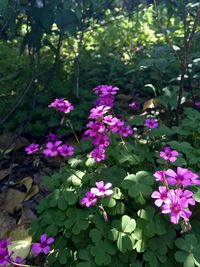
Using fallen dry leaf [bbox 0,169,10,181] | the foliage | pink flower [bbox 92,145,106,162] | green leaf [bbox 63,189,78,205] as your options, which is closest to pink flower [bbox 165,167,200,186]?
the foliage

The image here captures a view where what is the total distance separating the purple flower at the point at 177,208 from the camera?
1.45 m

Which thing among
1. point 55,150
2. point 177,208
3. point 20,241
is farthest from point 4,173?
point 177,208

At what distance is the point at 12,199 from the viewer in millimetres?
2523

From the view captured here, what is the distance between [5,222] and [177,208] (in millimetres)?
1289

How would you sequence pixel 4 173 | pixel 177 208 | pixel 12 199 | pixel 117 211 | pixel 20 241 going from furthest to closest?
pixel 4 173 < pixel 12 199 < pixel 20 241 < pixel 117 211 < pixel 177 208

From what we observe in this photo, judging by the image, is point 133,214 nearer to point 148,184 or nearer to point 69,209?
point 148,184

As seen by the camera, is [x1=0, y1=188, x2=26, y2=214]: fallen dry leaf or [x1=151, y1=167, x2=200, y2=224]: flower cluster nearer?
[x1=151, y1=167, x2=200, y2=224]: flower cluster

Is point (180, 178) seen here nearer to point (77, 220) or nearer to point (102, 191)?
point (102, 191)

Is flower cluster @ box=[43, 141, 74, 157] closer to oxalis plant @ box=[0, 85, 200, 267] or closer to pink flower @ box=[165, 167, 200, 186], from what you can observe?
oxalis plant @ box=[0, 85, 200, 267]

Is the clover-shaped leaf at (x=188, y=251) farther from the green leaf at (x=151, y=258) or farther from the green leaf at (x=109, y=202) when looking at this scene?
the green leaf at (x=109, y=202)

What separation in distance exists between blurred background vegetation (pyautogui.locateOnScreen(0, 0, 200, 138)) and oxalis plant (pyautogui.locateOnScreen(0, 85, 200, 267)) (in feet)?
2.44

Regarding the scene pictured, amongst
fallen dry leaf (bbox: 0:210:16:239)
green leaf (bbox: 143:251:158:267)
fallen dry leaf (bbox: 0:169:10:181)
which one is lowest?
fallen dry leaf (bbox: 0:210:16:239)

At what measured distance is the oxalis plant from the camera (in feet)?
5.33

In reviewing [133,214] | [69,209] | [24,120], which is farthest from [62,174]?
[24,120]
